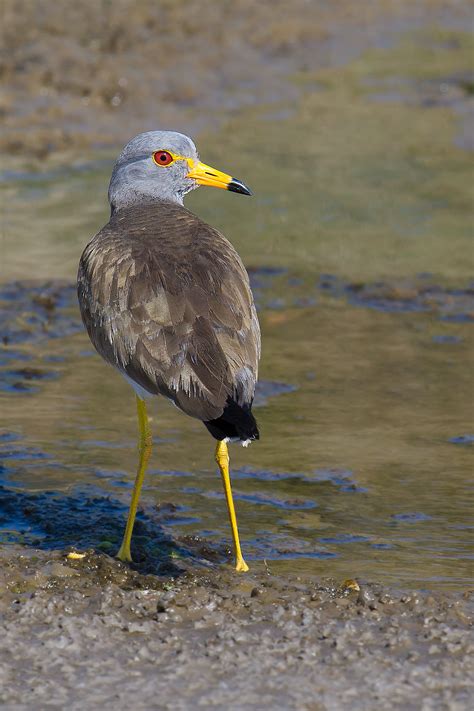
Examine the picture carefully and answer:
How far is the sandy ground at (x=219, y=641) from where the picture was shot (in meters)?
4.15

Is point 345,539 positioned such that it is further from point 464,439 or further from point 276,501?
point 464,439

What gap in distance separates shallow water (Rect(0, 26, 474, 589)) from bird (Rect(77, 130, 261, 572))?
21.2 inches

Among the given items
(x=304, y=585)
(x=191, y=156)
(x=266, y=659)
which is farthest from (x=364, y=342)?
(x=266, y=659)

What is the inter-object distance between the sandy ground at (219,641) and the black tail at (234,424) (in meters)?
0.61

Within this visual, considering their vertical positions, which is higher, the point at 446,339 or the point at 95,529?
the point at 446,339

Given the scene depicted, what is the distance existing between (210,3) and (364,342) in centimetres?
707

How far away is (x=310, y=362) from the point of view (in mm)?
7676

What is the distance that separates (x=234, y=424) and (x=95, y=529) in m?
1.16

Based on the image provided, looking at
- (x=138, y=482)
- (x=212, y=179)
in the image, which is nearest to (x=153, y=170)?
(x=212, y=179)

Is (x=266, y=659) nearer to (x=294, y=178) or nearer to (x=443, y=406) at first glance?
(x=443, y=406)

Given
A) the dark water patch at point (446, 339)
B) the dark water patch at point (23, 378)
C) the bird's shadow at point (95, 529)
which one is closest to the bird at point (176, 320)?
the bird's shadow at point (95, 529)

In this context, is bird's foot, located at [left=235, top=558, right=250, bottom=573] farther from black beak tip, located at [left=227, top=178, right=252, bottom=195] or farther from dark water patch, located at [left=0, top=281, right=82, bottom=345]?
dark water patch, located at [left=0, top=281, right=82, bottom=345]

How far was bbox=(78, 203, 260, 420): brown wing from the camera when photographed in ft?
16.3

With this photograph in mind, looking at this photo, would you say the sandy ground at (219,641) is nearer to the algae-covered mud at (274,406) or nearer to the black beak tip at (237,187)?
the algae-covered mud at (274,406)
